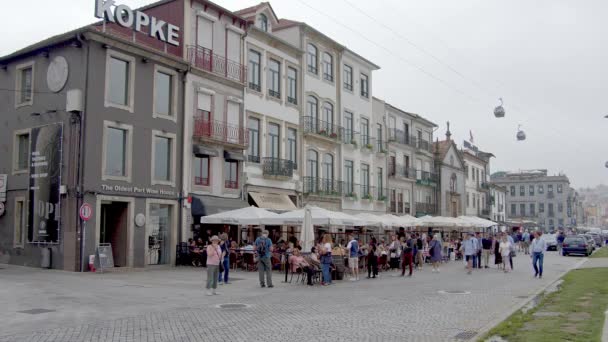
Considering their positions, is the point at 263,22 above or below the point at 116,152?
above

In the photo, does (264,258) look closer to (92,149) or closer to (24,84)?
(92,149)

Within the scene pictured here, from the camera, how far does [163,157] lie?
2591 centimetres

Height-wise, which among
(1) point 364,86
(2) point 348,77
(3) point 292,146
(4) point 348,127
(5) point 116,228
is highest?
(2) point 348,77

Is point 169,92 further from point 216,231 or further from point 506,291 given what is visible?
point 506,291

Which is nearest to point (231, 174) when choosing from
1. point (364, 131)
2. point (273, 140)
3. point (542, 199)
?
point (273, 140)

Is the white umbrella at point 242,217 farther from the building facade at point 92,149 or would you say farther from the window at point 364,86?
the window at point 364,86

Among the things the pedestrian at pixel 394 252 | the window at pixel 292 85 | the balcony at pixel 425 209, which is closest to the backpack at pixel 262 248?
the pedestrian at pixel 394 252

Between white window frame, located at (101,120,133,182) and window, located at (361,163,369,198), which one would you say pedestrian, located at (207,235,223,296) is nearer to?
white window frame, located at (101,120,133,182)

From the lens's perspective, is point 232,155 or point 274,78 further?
point 274,78

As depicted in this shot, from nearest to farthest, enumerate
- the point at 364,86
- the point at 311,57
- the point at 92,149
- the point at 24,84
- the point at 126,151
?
the point at 92,149 < the point at 126,151 < the point at 24,84 < the point at 311,57 < the point at 364,86

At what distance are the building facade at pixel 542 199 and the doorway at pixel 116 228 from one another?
332 ft

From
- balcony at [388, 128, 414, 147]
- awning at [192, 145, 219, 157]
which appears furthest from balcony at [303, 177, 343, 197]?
balcony at [388, 128, 414, 147]

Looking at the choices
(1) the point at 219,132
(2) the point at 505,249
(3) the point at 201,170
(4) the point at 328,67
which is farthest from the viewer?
(4) the point at 328,67

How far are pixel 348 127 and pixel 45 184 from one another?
72.3ft
